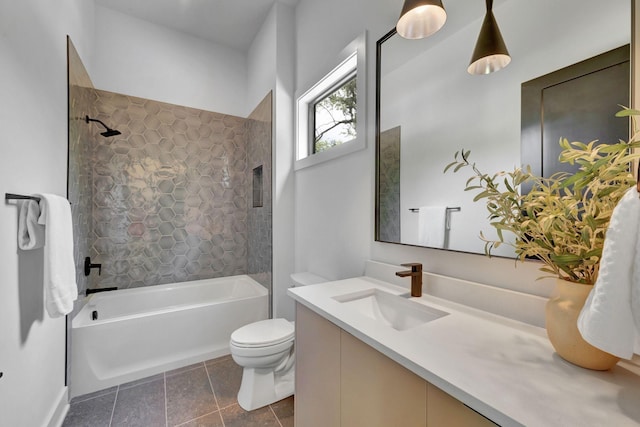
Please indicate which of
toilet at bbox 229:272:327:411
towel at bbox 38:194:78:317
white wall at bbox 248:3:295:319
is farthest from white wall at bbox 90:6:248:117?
toilet at bbox 229:272:327:411

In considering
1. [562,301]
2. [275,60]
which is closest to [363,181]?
[562,301]

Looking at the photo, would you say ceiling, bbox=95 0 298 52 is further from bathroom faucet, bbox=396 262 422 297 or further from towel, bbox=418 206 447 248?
bathroom faucet, bbox=396 262 422 297

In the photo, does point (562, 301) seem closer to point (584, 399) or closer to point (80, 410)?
point (584, 399)

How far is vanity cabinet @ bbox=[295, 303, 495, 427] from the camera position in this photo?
65 cm

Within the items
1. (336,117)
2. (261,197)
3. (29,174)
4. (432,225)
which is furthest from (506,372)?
(261,197)

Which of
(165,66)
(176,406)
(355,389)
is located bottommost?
(176,406)

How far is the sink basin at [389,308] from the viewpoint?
113 cm

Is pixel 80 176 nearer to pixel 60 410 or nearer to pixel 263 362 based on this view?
pixel 60 410

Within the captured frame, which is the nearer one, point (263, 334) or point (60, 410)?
point (60, 410)

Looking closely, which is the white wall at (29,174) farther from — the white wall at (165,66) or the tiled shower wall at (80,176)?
the white wall at (165,66)

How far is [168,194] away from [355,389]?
9.09 ft

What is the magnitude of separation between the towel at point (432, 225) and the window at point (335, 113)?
2.02 feet

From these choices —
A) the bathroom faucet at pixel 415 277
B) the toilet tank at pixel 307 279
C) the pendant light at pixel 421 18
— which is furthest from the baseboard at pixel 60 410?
the pendant light at pixel 421 18

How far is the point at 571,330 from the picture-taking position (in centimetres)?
64
